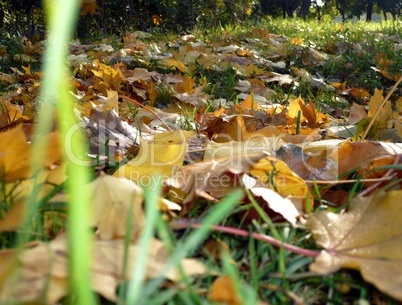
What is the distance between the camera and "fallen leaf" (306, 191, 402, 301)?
618 millimetres

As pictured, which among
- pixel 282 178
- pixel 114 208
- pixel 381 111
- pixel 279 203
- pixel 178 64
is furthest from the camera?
pixel 178 64

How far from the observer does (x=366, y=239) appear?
673 millimetres

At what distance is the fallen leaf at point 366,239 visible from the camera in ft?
2.03

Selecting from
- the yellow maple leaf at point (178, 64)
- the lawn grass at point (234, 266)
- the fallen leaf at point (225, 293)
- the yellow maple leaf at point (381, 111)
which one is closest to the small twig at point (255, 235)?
the lawn grass at point (234, 266)

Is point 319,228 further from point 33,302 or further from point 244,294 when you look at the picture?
point 33,302

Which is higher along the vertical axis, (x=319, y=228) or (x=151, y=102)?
(x=319, y=228)

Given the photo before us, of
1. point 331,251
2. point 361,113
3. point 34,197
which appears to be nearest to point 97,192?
point 34,197

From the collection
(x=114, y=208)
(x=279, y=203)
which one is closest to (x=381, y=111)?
(x=279, y=203)

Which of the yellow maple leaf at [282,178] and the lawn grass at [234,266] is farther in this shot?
the yellow maple leaf at [282,178]

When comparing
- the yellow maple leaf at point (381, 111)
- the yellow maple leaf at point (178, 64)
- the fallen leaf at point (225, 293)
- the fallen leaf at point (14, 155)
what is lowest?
the yellow maple leaf at point (178, 64)

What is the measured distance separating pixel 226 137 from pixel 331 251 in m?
0.73

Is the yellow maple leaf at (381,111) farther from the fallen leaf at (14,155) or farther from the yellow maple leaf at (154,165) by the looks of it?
the fallen leaf at (14,155)

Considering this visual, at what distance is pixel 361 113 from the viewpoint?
4.85ft

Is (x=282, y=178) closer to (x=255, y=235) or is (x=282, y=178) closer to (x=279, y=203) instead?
(x=279, y=203)
